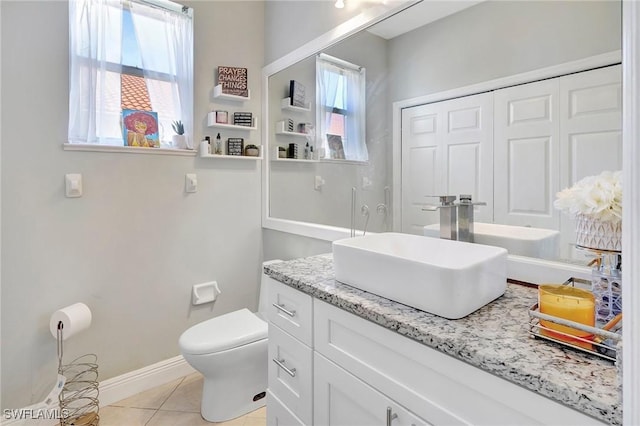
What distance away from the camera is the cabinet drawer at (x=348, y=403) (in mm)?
878

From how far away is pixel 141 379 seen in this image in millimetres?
2031

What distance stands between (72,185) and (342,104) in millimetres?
1518

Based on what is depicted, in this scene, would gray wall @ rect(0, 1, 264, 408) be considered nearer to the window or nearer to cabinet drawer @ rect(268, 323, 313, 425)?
the window

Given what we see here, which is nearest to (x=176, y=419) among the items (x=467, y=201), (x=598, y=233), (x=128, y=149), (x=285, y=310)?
(x=285, y=310)

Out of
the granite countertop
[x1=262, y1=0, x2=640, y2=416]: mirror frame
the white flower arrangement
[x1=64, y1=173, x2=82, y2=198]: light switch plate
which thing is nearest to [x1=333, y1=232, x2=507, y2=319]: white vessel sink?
the granite countertop

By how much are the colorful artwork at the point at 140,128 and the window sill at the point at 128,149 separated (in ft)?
0.12

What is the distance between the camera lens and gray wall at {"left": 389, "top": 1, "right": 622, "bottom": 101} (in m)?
1.01

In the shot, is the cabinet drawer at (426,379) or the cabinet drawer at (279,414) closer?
the cabinet drawer at (426,379)

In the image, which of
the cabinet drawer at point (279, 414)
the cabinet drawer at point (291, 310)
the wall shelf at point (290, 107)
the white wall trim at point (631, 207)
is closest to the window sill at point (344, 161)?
the wall shelf at point (290, 107)

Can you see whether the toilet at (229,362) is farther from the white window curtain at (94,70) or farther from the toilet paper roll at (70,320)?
the white window curtain at (94,70)

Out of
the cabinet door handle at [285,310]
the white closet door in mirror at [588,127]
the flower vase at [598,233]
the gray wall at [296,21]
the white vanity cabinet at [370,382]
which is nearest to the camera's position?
the white vanity cabinet at [370,382]

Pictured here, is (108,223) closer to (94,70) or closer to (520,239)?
(94,70)

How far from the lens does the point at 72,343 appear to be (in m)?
1.81

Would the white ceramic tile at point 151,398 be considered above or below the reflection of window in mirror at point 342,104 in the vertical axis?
below
